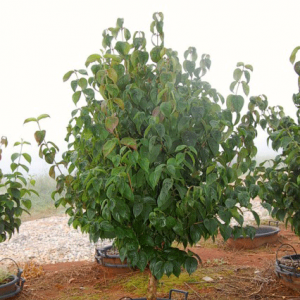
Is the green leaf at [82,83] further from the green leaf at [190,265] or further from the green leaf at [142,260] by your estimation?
the green leaf at [190,265]

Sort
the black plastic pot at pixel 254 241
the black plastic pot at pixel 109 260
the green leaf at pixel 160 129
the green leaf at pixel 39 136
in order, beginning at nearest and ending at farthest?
1. the green leaf at pixel 160 129
2. the green leaf at pixel 39 136
3. the black plastic pot at pixel 109 260
4. the black plastic pot at pixel 254 241

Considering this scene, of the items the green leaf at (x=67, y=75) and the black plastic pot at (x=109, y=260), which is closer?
the green leaf at (x=67, y=75)

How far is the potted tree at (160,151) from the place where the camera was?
2039 millimetres

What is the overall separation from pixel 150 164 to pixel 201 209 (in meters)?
0.37

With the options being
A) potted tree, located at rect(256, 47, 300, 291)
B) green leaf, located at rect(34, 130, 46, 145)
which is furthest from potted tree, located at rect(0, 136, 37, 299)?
potted tree, located at rect(256, 47, 300, 291)

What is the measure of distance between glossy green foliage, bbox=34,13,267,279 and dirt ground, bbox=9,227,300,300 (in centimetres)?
166

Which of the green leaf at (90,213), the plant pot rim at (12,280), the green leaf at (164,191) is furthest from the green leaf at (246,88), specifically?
the plant pot rim at (12,280)

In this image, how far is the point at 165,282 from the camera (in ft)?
13.3

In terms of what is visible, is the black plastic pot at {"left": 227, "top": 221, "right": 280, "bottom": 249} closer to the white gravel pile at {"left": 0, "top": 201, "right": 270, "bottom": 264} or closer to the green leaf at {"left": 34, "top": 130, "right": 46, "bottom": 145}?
the white gravel pile at {"left": 0, "top": 201, "right": 270, "bottom": 264}

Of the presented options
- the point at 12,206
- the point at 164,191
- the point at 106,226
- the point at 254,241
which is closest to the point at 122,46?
the point at 164,191

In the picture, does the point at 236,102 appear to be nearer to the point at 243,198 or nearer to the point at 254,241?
the point at 243,198

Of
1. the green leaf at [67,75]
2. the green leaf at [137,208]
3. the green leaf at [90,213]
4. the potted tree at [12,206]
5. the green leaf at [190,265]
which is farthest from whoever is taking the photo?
the potted tree at [12,206]

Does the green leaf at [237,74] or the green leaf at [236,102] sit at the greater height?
the green leaf at [237,74]

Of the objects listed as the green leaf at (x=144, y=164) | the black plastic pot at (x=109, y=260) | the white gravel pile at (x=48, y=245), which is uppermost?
the green leaf at (x=144, y=164)
